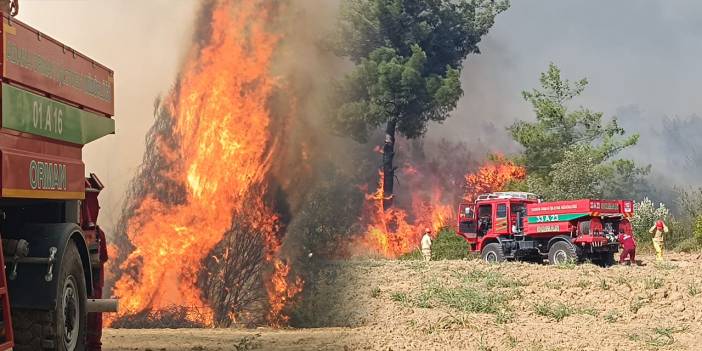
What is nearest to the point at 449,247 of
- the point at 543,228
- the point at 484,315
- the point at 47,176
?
the point at 543,228

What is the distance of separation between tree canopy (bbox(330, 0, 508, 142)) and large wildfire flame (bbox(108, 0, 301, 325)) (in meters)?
19.2

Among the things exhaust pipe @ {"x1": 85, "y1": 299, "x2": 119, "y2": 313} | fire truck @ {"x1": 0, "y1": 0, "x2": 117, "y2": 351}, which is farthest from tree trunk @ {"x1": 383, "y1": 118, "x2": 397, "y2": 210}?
exhaust pipe @ {"x1": 85, "y1": 299, "x2": 119, "y2": 313}

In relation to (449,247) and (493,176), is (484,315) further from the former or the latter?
(493,176)

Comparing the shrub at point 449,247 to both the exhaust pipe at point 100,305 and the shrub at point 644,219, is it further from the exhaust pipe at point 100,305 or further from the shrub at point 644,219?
the exhaust pipe at point 100,305

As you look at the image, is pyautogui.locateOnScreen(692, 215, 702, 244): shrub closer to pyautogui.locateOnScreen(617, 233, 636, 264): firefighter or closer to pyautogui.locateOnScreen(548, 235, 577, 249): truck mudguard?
pyautogui.locateOnScreen(617, 233, 636, 264): firefighter

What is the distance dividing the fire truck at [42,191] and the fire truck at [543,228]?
18181mm

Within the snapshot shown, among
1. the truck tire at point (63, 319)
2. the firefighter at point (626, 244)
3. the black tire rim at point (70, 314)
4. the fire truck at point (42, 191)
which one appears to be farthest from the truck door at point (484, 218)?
the black tire rim at point (70, 314)

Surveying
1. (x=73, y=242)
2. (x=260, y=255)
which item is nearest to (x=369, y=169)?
(x=260, y=255)

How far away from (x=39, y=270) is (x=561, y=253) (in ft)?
66.1

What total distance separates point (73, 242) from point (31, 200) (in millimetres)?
1122

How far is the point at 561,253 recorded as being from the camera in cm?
2702

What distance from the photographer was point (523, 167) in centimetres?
4578

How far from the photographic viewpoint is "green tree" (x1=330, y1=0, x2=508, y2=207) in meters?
45.2

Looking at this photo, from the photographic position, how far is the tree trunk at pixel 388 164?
157ft
